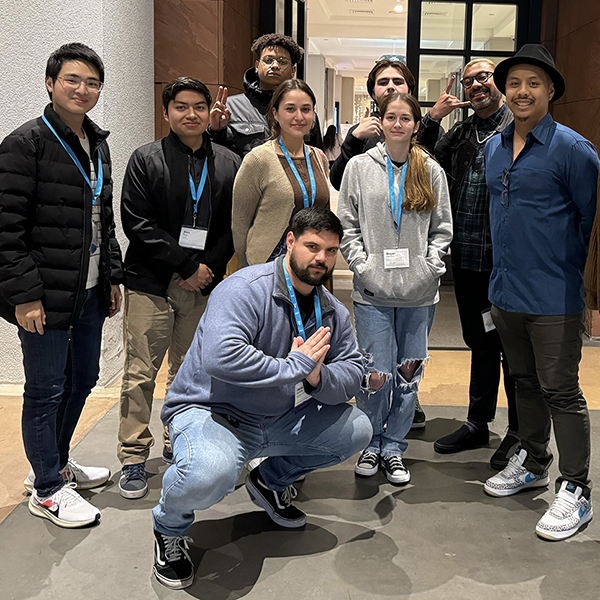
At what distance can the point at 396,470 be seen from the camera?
110 inches

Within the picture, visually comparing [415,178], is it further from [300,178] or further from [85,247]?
[85,247]

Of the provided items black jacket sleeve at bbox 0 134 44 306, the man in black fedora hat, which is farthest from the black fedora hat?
black jacket sleeve at bbox 0 134 44 306

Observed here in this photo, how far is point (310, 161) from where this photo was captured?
270cm

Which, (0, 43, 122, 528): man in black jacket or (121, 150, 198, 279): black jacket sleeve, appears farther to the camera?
(121, 150, 198, 279): black jacket sleeve

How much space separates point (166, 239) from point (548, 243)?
1379 mm

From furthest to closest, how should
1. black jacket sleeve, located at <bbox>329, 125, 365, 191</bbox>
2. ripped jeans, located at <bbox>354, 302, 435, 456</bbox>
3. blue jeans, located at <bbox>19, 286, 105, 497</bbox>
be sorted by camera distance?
black jacket sleeve, located at <bbox>329, 125, 365, 191</bbox>, ripped jeans, located at <bbox>354, 302, 435, 456</bbox>, blue jeans, located at <bbox>19, 286, 105, 497</bbox>

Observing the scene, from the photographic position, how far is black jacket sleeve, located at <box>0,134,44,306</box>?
7.13 feet

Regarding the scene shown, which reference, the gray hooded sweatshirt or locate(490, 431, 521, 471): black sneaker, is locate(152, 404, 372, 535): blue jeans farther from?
locate(490, 431, 521, 471): black sneaker

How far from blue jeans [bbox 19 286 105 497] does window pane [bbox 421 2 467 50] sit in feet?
12.5

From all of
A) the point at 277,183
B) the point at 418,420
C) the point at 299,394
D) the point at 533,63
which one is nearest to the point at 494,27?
the point at 533,63

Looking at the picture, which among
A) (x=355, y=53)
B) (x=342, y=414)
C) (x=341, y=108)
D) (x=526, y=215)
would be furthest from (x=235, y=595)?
(x=341, y=108)

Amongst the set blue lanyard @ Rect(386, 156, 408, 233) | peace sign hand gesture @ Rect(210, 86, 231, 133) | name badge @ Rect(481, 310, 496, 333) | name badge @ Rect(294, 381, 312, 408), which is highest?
peace sign hand gesture @ Rect(210, 86, 231, 133)

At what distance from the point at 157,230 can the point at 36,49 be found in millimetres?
1623

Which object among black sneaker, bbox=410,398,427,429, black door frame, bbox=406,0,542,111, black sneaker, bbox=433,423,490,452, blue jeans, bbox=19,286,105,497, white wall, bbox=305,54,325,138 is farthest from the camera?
white wall, bbox=305,54,325,138
